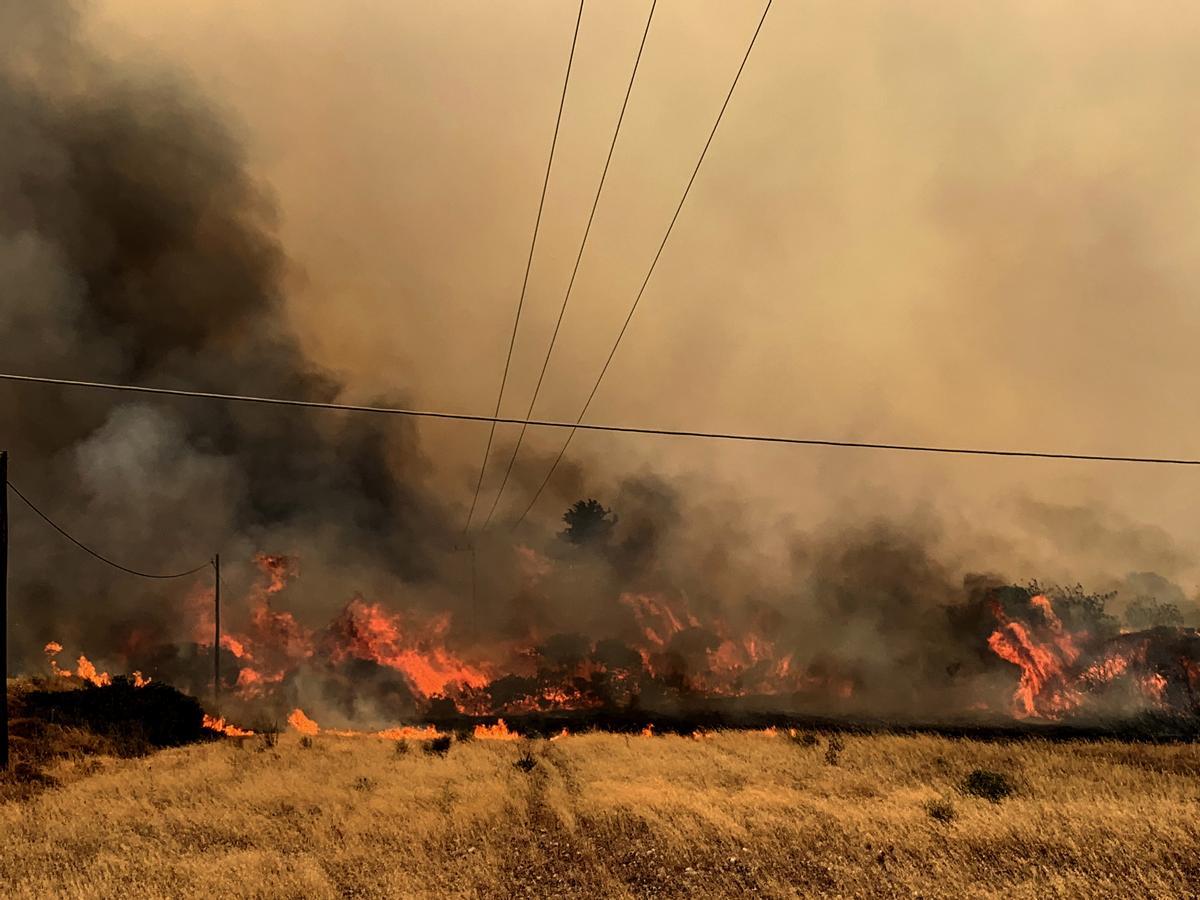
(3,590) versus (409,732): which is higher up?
(3,590)

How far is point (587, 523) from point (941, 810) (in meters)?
57.5

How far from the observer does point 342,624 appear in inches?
1730

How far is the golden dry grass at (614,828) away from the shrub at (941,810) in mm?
166

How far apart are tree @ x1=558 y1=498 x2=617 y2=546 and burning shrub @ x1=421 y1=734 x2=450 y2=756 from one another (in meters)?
44.0

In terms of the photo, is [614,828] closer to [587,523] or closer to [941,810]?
[941,810]

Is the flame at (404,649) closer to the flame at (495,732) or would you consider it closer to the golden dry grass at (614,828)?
the flame at (495,732)

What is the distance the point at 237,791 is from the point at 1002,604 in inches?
1642

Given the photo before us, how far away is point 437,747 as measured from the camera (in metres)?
23.8

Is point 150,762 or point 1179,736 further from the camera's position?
point 1179,736

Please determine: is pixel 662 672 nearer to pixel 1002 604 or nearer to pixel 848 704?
pixel 848 704

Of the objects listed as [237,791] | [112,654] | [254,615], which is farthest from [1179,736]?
[112,654]

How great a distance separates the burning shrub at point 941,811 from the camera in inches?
555

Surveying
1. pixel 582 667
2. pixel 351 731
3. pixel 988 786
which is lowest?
pixel 351 731

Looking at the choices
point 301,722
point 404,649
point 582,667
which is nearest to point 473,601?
point 404,649
